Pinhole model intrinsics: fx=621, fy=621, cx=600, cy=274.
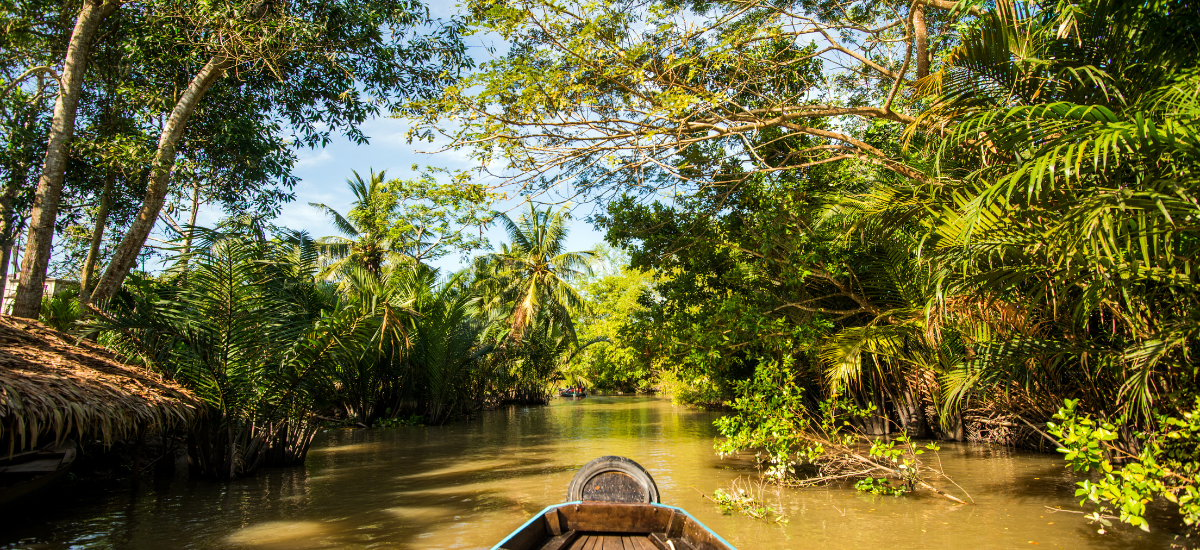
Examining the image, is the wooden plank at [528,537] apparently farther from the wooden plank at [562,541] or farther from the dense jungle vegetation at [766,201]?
the dense jungle vegetation at [766,201]

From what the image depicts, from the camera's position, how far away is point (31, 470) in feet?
18.0

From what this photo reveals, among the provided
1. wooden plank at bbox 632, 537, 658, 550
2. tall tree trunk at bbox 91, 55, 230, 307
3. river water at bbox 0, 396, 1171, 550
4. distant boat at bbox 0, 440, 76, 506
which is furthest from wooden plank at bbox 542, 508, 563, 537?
tall tree trunk at bbox 91, 55, 230, 307

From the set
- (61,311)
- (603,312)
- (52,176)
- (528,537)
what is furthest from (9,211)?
(603,312)

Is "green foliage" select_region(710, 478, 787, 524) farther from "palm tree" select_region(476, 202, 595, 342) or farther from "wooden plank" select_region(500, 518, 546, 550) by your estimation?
"palm tree" select_region(476, 202, 595, 342)

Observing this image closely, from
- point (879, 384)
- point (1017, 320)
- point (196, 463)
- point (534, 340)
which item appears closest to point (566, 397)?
point (534, 340)

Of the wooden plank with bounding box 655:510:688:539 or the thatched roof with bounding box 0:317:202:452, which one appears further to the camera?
the thatched roof with bounding box 0:317:202:452

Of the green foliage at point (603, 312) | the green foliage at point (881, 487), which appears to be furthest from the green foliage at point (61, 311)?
the green foliage at point (603, 312)

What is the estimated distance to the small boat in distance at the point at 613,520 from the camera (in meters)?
3.70

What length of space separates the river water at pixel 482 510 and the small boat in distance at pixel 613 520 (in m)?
1.22

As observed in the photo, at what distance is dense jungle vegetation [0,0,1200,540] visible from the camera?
3834 mm

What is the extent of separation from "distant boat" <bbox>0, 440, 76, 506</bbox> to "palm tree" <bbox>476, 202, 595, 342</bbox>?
56.4 ft

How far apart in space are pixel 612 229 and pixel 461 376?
10.5 m

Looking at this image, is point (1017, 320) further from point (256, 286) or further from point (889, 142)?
point (256, 286)

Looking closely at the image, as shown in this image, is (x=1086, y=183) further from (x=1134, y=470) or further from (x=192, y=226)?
(x=192, y=226)
